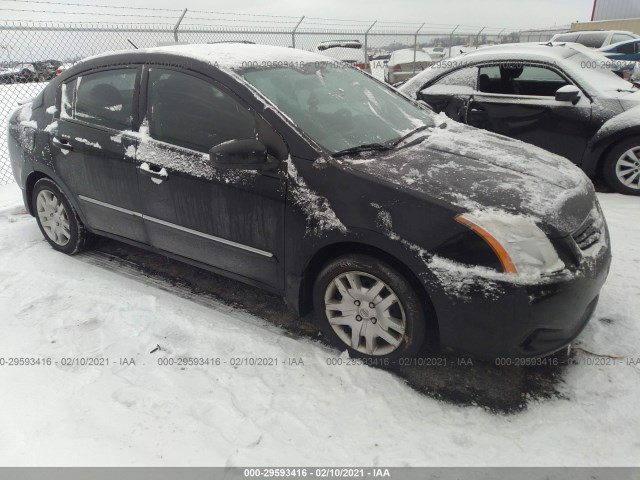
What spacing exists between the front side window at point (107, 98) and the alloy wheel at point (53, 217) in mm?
817

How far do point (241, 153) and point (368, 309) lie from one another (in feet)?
3.56

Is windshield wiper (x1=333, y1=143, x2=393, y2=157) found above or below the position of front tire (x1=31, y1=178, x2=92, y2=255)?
above

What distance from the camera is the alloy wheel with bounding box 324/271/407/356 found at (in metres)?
2.45

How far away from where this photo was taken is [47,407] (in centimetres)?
233

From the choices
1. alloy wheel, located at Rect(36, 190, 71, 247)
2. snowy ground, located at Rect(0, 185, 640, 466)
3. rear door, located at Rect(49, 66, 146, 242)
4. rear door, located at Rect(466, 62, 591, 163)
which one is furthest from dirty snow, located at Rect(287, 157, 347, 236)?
rear door, located at Rect(466, 62, 591, 163)

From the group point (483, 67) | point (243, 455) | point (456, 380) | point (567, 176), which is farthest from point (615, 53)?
point (243, 455)

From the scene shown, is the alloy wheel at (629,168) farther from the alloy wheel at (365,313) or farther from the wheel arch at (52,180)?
the wheel arch at (52,180)

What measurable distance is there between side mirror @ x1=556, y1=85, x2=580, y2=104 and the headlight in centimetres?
351

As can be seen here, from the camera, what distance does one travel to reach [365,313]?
2531mm

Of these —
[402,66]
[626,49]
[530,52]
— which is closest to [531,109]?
[530,52]

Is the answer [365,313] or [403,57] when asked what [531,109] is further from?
[403,57]

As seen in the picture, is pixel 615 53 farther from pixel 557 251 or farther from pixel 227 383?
pixel 227 383

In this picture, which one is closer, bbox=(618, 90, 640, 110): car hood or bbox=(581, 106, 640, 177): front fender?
bbox=(581, 106, 640, 177): front fender

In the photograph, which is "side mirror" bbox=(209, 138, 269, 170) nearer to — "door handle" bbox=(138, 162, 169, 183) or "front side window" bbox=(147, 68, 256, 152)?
"front side window" bbox=(147, 68, 256, 152)
